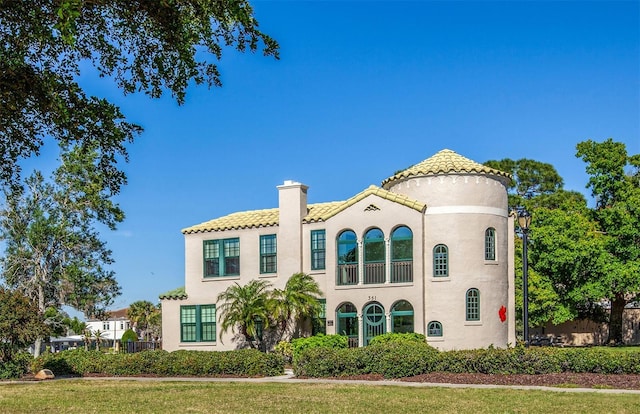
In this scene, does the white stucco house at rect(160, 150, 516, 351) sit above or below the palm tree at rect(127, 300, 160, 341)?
above

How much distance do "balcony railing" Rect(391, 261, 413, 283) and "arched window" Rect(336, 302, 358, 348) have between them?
2.10 meters

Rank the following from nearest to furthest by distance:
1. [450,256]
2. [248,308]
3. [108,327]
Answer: [450,256] → [248,308] → [108,327]

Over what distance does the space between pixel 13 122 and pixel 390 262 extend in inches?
777

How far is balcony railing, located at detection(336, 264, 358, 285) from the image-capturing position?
30922 millimetres

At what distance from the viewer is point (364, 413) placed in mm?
15406

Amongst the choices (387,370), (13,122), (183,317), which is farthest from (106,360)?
(13,122)

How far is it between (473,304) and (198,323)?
1215cm

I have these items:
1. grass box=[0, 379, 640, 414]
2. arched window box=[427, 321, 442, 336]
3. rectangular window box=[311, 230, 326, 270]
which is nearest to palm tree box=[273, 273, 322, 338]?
rectangular window box=[311, 230, 326, 270]

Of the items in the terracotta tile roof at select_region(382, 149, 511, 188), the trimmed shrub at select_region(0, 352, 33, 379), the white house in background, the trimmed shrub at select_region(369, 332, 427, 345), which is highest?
the terracotta tile roof at select_region(382, 149, 511, 188)

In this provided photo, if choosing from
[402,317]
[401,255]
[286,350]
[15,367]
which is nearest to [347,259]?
[401,255]

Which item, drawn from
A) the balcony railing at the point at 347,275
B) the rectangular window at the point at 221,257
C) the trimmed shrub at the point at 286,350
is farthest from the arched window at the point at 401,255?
the rectangular window at the point at 221,257

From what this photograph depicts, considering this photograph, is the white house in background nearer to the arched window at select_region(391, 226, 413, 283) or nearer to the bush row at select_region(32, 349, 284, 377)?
the bush row at select_region(32, 349, 284, 377)

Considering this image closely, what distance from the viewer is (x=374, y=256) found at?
3081 centimetres

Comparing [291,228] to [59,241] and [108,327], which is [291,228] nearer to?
[59,241]
